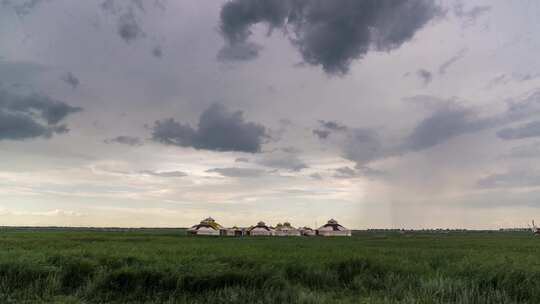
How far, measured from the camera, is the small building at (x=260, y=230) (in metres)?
77.9

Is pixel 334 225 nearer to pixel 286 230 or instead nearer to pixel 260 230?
pixel 286 230

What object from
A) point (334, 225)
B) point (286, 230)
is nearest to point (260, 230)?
point (286, 230)

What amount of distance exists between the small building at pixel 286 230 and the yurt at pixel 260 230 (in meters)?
2.42

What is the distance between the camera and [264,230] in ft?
256

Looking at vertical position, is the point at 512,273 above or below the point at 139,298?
above

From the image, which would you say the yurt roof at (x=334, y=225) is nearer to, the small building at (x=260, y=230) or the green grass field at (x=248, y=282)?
the small building at (x=260, y=230)

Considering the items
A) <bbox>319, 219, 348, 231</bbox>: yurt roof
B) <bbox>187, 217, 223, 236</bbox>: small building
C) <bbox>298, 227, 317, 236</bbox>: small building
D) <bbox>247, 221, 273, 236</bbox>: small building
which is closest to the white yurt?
<bbox>187, 217, 223, 236</bbox>: small building

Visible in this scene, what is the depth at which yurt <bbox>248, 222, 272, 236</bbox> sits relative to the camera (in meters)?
77.9

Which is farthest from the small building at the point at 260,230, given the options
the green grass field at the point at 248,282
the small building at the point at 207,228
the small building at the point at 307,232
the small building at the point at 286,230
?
the green grass field at the point at 248,282

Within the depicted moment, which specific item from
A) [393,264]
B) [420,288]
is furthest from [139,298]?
[393,264]

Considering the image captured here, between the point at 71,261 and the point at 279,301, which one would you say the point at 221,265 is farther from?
the point at 71,261

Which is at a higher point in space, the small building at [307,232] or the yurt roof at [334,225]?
the yurt roof at [334,225]

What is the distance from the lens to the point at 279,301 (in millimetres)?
10805

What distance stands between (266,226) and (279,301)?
227ft
